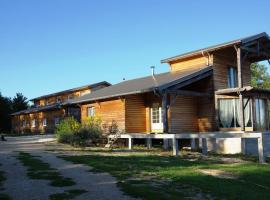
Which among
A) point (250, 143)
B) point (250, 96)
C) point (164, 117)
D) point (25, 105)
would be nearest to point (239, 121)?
point (250, 96)

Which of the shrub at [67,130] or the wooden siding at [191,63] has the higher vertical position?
the wooden siding at [191,63]

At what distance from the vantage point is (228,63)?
82.8ft

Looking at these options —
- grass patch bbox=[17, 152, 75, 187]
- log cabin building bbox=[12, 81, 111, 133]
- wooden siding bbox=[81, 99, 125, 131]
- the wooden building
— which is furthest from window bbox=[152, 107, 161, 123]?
log cabin building bbox=[12, 81, 111, 133]

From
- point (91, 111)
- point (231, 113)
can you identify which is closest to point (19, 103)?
point (91, 111)

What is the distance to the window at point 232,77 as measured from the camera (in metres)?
25.4

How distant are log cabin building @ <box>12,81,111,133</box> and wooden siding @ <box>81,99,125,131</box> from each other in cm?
1067

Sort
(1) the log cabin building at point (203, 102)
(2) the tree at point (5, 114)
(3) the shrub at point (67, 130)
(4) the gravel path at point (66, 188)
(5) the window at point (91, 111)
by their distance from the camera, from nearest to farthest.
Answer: (4) the gravel path at point (66, 188) < (3) the shrub at point (67, 130) < (1) the log cabin building at point (203, 102) < (5) the window at point (91, 111) < (2) the tree at point (5, 114)

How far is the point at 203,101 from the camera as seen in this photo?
2511 cm

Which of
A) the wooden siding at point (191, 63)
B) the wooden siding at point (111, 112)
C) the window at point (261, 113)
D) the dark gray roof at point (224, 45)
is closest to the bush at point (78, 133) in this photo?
the wooden siding at point (111, 112)

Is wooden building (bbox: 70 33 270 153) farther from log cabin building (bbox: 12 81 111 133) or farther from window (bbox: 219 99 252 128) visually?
log cabin building (bbox: 12 81 111 133)

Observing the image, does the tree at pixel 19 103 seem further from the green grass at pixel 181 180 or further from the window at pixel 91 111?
the green grass at pixel 181 180

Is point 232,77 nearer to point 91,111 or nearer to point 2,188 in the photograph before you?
point 91,111

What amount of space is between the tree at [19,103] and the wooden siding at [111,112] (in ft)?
113

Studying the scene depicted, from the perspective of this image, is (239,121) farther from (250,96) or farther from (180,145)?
(180,145)
